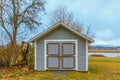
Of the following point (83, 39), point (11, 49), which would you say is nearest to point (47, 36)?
point (83, 39)

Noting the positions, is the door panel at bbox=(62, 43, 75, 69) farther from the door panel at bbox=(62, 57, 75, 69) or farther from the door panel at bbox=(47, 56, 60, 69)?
the door panel at bbox=(47, 56, 60, 69)

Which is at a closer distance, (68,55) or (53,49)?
(68,55)

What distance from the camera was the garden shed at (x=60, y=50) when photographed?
1888 cm

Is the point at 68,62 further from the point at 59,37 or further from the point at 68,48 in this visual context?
the point at 59,37

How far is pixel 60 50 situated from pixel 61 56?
0.44 metres

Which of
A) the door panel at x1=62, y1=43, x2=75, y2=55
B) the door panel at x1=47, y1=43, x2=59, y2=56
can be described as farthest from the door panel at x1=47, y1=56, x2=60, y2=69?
the door panel at x1=62, y1=43, x2=75, y2=55

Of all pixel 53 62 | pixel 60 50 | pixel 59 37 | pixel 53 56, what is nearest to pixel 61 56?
pixel 60 50

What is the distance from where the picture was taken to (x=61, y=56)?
19.0m

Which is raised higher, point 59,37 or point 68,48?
point 59,37

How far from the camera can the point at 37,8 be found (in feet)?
71.8

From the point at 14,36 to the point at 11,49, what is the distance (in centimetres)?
110

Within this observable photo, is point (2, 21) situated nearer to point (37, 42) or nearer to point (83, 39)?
point (37, 42)

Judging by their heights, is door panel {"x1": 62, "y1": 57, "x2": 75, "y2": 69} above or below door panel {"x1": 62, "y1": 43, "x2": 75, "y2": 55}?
below

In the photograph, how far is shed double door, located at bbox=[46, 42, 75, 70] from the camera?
18.9 metres
